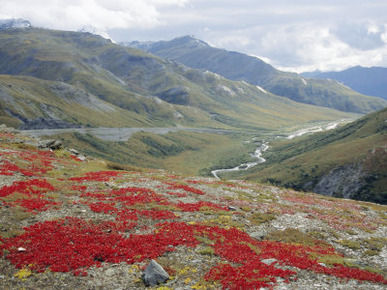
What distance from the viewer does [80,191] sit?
4009 cm

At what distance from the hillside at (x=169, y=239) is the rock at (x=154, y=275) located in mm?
84

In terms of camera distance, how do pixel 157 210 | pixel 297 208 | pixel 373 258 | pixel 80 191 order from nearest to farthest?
pixel 373 258 < pixel 157 210 < pixel 80 191 < pixel 297 208

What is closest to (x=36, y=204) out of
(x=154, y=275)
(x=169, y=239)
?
(x=169, y=239)

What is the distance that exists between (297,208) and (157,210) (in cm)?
2354

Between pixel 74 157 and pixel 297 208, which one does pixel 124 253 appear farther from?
pixel 74 157

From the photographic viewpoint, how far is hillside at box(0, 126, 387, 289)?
67.9ft

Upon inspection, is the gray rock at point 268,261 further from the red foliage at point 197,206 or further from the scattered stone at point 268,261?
the red foliage at point 197,206

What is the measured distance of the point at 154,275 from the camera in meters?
20.3

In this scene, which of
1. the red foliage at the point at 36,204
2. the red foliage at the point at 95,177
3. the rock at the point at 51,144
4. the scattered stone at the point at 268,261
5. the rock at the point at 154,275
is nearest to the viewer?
the rock at the point at 154,275

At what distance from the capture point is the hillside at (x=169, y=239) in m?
20.7

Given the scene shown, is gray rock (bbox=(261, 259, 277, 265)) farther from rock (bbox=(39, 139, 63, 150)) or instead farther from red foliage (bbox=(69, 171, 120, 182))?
rock (bbox=(39, 139, 63, 150))

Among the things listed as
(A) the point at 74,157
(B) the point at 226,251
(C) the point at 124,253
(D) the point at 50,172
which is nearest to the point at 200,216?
(B) the point at 226,251

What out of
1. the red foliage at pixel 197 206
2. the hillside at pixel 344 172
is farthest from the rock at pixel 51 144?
the hillside at pixel 344 172

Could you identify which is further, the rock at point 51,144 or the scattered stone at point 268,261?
the rock at point 51,144
